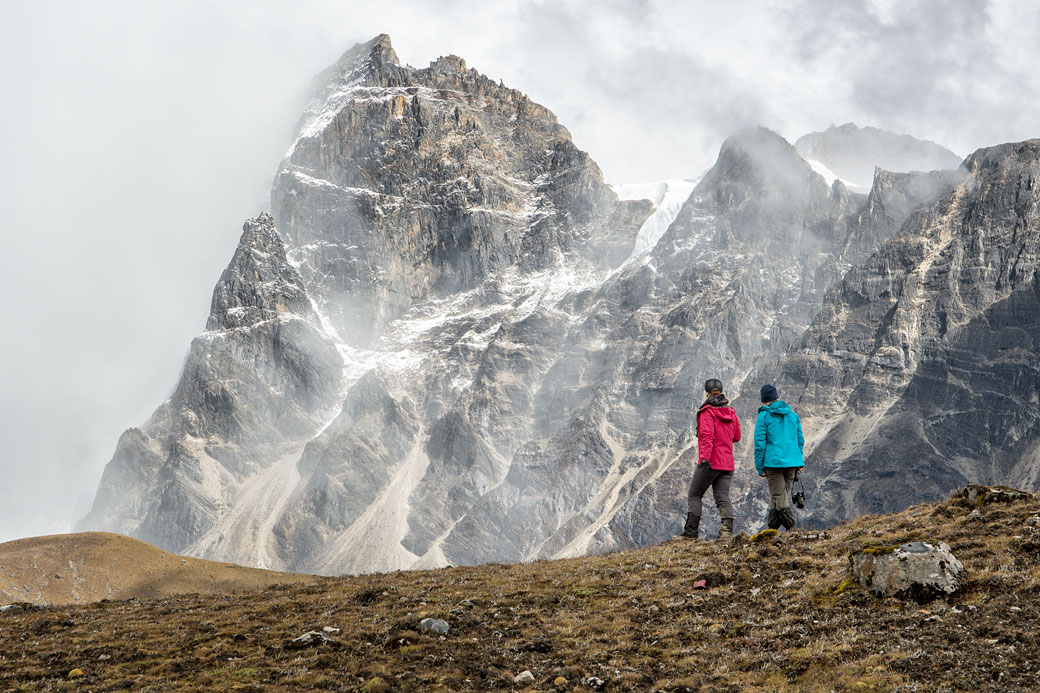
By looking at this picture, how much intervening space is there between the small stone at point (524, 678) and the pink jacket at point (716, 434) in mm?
11084

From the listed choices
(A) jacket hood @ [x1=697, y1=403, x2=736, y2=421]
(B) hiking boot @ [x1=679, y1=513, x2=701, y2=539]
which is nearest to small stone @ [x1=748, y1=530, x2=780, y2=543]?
(B) hiking boot @ [x1=679, y1=513, x2=701, y2=539]

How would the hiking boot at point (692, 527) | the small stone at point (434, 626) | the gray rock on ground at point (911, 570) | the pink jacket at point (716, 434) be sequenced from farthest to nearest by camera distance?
the hiking boot at point (692, 527) < the pink jacket at point (716, 434) < the small stone at point (434, 626) < the gray rock on ground at point (911, 570)

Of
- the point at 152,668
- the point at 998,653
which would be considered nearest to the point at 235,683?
the point at 152,668

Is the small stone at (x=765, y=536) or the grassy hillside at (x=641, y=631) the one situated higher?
the small stone at (x=765, y=536)

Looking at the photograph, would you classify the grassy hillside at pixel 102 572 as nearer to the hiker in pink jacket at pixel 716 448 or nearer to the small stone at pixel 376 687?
the hiker in pink jacket at pixel 716 448

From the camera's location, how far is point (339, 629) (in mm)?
20453

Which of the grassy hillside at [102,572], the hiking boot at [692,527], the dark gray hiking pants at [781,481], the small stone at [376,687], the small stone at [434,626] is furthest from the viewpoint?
the grassy hillside at [102,572]

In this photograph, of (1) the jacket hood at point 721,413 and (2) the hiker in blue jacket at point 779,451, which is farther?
(1) the jacket hood at point 721,413

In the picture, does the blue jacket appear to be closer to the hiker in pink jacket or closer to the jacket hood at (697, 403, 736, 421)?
the hiker in pink jacket

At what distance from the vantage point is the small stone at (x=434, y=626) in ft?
64.0

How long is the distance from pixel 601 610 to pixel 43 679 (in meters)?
13.5

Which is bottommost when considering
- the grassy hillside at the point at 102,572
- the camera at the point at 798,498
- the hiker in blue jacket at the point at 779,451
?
the grassy hillside at the point at 102,572

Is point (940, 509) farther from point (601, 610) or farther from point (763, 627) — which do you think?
point (601, 610)

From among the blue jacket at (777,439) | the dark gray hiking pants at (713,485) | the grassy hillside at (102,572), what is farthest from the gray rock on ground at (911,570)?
the grassy hillside at (102,572)
